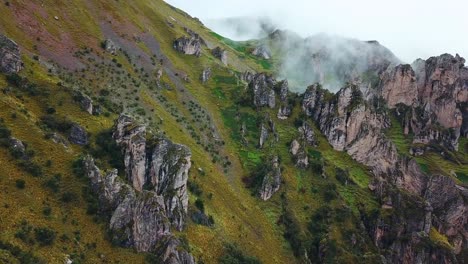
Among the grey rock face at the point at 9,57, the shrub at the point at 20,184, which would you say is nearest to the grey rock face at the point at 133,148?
the shrub at the point at 20,184

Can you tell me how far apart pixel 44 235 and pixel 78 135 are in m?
43.7

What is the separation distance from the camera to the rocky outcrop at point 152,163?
14862cm

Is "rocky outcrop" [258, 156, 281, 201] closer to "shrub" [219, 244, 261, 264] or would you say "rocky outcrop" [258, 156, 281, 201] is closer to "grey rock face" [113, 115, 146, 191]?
"shrub" [219, 244, 261, 264]

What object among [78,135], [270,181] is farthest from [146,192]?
[270,181]

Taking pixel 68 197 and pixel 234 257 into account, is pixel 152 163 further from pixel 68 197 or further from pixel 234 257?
pixel 234 257

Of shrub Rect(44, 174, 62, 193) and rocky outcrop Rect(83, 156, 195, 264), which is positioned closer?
shrub Rect(44, 174, 62, 193)

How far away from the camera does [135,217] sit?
128m

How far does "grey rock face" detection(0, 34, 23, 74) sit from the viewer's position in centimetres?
15612

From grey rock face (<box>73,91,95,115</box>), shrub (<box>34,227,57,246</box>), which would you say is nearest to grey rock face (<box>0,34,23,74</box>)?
grey rock face (<box>73,91,95,115</box>)

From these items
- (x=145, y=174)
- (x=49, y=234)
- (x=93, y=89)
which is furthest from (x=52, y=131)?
(x=93, y=89)

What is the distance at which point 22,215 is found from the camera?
364 feet

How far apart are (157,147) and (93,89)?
53.9m

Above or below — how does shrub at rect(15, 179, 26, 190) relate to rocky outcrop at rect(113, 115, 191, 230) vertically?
below

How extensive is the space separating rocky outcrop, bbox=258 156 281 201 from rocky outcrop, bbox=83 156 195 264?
60334 millimetres
